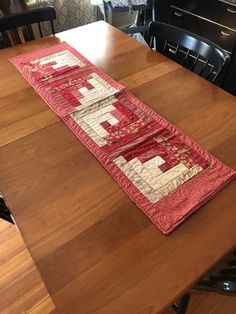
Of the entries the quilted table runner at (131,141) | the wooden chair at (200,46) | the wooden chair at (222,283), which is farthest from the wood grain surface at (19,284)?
the wooden chair at (200,46)

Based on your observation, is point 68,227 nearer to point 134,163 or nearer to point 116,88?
point 134,163

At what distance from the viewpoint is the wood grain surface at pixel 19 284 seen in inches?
45.6

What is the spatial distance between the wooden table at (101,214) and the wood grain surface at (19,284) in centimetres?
65

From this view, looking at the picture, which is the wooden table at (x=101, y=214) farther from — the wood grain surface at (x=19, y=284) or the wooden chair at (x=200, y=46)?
the wood grain surface at (x=19, y=284)

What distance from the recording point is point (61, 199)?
0.77m

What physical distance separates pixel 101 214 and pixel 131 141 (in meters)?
0.30

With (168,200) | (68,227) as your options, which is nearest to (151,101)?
(168,200)

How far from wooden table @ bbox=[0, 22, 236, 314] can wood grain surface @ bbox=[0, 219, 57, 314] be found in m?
0.65

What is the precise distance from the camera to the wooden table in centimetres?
62

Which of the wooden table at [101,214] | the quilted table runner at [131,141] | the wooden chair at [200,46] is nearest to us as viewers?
the wooden table at [101,214]

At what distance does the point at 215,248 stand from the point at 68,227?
1.26 feet

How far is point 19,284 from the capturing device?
4.02 feet

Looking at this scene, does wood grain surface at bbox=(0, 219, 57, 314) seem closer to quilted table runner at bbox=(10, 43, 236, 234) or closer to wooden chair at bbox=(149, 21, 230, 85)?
quilted table runner at bbox=(10, 43, 236, 234)

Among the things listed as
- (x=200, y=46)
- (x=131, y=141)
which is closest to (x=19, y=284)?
(x=131, y=141)
